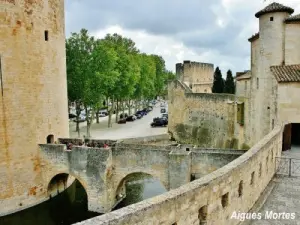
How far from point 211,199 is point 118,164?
355 inches

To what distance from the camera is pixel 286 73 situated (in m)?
16.5

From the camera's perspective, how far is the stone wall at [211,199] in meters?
5.61

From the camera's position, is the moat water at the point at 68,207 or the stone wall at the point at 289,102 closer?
the moat water at the point at 68,207

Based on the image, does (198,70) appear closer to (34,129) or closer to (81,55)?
(81,55)

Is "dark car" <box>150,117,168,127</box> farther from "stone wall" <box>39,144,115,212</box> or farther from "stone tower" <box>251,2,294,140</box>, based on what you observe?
"stone wall" <box>39,144,115,212</box>

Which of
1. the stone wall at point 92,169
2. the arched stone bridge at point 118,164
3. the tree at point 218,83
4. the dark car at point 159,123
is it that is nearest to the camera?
the arched stone bridge at point 118,164

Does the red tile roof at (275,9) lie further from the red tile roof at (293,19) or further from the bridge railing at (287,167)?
the bridge railing at (287,167)

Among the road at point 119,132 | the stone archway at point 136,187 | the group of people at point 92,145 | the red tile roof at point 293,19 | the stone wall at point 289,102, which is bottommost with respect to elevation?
the stone archway at point 136,187

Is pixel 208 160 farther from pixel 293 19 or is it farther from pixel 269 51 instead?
pixel 293 19

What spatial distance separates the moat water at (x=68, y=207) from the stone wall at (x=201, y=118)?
9845 millimetres

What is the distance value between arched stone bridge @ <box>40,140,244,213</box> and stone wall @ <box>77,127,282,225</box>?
4011mm

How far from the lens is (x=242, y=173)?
29.1 feet

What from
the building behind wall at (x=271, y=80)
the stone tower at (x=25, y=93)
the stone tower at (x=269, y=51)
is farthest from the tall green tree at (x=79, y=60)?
the stone tower at (x=269, y=51)

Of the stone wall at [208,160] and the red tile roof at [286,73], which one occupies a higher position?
the red tile roof at [286,73]
